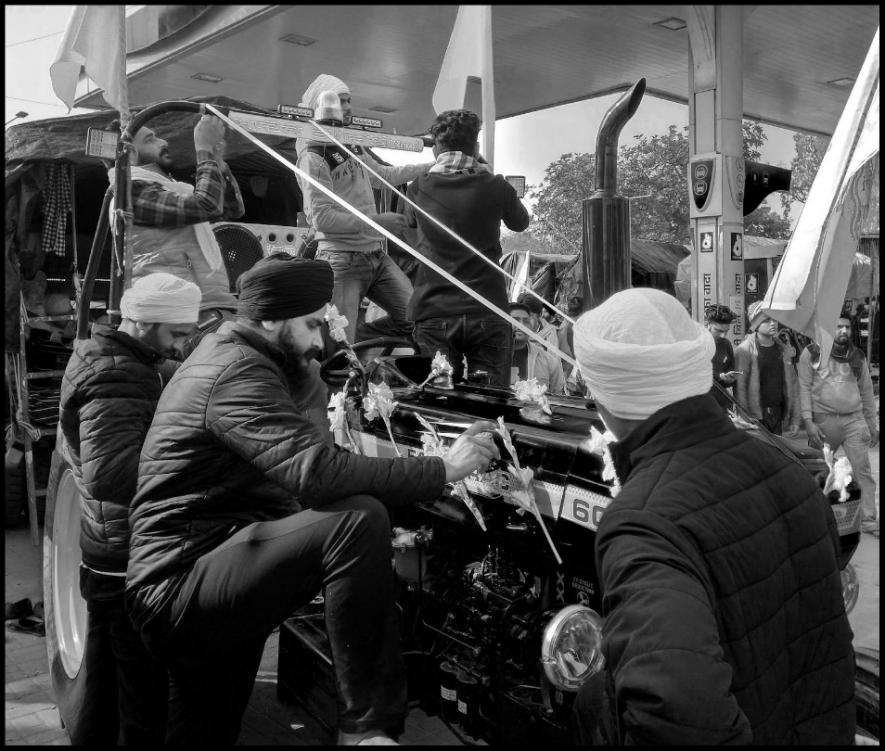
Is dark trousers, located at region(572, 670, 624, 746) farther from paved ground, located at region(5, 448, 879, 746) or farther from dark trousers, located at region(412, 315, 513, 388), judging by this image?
dark trousers, located at region(412, 315, 513, 388)

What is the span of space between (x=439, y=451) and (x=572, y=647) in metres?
0.84

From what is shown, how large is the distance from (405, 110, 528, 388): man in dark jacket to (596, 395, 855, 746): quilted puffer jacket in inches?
97.4

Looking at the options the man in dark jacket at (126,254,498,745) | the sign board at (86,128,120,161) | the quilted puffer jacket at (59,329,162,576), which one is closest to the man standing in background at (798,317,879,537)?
the man in dark jacket at (126,254,498,745)

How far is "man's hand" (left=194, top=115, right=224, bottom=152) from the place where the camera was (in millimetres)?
4074

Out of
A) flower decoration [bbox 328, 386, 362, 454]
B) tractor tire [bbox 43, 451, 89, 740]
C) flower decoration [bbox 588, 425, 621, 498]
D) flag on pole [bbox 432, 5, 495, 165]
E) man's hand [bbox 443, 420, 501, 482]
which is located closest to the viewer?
flower decoration [bbox 588, 425, 621, 498]

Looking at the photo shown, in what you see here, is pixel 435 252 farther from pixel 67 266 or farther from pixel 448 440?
pixel 67 266

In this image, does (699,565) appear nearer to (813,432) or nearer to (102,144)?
(102,144)

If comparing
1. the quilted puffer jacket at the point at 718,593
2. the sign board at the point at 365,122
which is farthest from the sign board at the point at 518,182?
the quilted puffer jacket at the point at 718,593

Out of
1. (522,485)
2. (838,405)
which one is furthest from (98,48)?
(838,405)

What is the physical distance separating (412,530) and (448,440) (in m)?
0.43

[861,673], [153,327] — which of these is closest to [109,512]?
[153,327]

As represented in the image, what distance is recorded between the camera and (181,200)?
14.0ft

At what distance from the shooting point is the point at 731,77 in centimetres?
941

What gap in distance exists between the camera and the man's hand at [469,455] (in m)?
2.57
